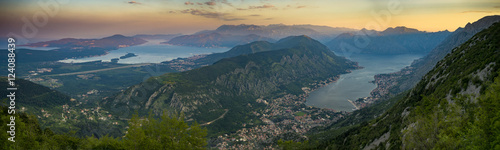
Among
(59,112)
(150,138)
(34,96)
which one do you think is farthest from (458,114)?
(34,96)

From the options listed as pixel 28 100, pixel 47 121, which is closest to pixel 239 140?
pixel 47 121

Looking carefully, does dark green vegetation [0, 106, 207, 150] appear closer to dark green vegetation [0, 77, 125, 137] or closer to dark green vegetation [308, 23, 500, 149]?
dark green vegetation [308, 23, 500, 149]

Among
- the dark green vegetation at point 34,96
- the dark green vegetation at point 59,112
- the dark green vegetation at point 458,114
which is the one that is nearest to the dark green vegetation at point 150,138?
the dark green vegetation at point 458,114

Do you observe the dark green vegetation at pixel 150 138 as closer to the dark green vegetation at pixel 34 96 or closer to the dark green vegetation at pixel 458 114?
the dark green vegetation at pixel 458 114

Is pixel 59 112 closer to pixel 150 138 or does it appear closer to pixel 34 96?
pixel 34 96

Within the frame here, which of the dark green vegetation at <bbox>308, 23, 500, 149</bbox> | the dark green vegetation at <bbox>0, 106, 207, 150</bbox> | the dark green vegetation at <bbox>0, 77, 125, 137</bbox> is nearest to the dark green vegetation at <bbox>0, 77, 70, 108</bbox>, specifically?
the dark green vegetation at <bbox>0, 77, 125, 137</bbox>

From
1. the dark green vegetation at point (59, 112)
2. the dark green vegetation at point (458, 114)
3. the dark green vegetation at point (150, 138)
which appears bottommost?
the dark green vegetation at point (59, 112)

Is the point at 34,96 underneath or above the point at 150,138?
underneath

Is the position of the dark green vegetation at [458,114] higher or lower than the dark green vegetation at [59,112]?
higher
